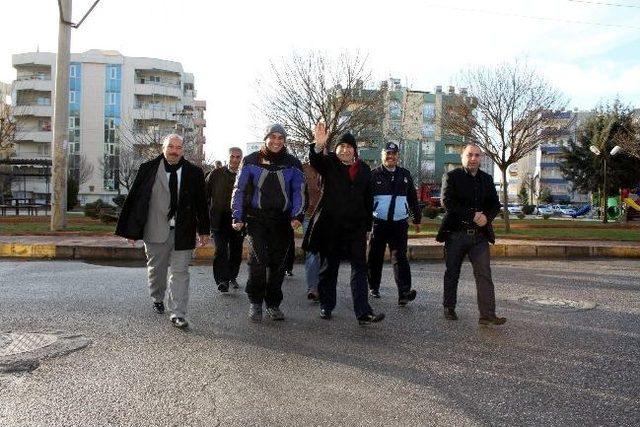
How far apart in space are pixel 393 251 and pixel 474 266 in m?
1.44

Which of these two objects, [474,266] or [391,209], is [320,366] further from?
[391,209]

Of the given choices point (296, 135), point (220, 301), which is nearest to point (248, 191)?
point (220, 301)

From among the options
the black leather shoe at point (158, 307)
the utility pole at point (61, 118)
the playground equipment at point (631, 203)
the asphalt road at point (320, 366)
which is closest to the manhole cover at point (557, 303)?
the asphalt road at point (320, 366)

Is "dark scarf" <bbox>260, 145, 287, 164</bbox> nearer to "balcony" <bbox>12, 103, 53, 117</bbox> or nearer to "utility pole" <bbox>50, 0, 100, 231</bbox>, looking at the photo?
"utility pole" <bbox>50, 0, 100, 231</bbox>

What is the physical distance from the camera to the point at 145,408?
3.38m

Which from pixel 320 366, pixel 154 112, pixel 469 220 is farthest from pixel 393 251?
pixel 154 112

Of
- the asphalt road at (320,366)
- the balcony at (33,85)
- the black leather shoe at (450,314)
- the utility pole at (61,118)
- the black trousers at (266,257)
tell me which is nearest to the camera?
the asphalt road at (320,366)

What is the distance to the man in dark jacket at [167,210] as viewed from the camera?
Answer: 5.80 metres

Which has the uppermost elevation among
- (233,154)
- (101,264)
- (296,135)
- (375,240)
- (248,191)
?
(296,135)

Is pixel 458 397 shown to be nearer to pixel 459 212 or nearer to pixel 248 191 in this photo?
pixel 459 212

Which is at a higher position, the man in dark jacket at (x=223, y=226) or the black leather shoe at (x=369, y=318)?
the man in dark jacket at (x=223, y=226)

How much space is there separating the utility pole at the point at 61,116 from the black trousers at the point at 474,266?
507 inches

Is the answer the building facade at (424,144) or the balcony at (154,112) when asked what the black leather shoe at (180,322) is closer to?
the building facade at (424,144)

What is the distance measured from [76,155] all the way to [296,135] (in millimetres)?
51214
